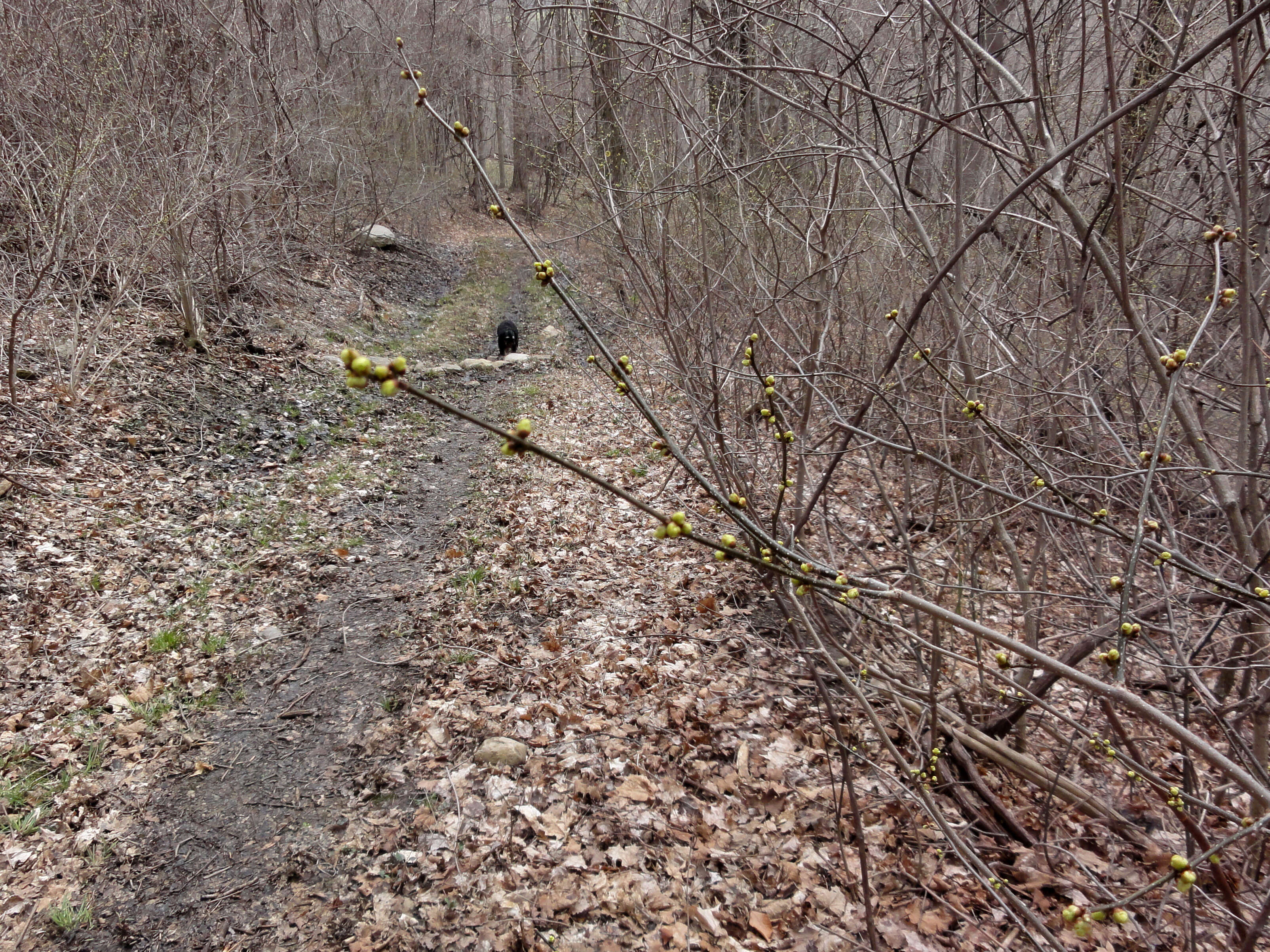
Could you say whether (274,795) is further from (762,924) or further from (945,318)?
(945,318)

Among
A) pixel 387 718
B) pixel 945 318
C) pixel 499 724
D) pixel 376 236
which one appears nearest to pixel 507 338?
pixel 376 236

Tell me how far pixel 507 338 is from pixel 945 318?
8.18 m

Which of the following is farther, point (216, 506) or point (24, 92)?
point (24, 92)

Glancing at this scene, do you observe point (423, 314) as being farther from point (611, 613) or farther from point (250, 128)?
point (611, 613)

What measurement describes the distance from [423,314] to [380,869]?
40.7 feet

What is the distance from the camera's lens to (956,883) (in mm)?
3139

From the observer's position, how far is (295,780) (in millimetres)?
3865

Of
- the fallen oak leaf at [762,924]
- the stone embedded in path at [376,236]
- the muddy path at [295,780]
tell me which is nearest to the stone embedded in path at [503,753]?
the muddy path at [295,780]

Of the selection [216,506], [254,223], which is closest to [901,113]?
[216,506]

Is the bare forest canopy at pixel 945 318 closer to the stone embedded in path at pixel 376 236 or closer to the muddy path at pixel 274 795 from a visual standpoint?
the muddy path at pixel 274 795

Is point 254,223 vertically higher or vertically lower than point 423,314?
higher

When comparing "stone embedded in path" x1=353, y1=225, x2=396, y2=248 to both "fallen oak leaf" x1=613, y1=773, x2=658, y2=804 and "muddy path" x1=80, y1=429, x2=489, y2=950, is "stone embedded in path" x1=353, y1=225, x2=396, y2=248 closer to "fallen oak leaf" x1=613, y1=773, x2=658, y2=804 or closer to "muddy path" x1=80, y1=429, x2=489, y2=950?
"muddy path" x1=80, y1=429, x2=489, y2=950

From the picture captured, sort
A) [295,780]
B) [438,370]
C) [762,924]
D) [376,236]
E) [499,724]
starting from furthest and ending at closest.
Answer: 1. [376,236]
2. [438,370]
3. [499,724]
4. [295,780]
5. [762,924]

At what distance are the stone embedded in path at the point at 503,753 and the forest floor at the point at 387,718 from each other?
0.05 m
